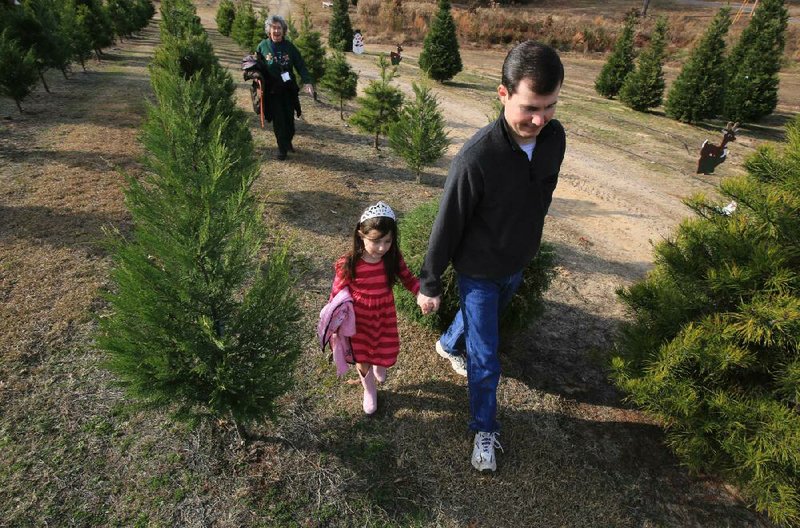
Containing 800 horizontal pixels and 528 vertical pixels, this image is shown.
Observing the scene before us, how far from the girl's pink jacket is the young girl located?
0.10 meters

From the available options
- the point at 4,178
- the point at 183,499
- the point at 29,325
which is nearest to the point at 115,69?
the point at 4,178

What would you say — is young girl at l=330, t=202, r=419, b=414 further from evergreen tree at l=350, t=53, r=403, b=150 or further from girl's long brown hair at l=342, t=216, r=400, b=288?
evergreen tree at l=350, t=53, r=403, b=150

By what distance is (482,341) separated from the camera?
2.65 meters

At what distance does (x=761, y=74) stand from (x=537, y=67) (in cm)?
1561

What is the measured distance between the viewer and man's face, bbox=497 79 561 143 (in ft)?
6.75

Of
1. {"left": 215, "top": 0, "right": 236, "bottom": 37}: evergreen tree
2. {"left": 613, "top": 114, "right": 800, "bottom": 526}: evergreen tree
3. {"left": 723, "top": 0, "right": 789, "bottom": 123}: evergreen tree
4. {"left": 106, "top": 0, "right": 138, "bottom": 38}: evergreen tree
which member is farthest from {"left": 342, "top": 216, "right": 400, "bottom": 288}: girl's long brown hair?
{"left": 215, "top": 0, "right": 236, "bottom": 37}: evergreen tree

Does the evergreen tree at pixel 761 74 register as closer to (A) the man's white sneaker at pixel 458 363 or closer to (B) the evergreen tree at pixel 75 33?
(A) the man's white sneaker at pixel 458 363

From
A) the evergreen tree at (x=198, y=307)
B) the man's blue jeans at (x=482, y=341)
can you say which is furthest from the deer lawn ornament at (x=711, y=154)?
the evergreen tree at (x=198, y=307)

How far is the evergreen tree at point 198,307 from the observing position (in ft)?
7.16

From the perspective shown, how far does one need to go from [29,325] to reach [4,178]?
4162mm

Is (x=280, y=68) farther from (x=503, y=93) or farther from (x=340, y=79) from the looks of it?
(x=503, y=93)

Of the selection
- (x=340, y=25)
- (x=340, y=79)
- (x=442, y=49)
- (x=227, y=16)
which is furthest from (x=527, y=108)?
(x=227, y=16)

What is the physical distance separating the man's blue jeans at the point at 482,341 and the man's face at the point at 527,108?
0.91m

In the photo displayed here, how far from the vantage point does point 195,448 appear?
2852mm
